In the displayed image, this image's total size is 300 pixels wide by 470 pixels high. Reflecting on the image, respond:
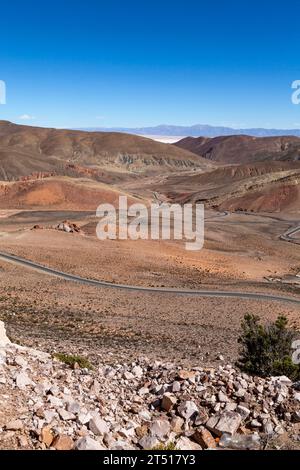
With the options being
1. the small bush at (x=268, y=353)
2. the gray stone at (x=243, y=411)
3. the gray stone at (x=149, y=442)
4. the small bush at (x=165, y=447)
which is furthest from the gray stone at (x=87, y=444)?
the small bush at (x=268, y=353)

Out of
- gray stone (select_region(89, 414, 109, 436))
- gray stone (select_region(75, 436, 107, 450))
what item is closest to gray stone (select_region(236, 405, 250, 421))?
gray stone (select_region(89, 414, 109, 436))

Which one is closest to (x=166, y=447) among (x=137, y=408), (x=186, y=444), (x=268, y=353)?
(x=186, y=444)

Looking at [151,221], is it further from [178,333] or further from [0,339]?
[0,339]

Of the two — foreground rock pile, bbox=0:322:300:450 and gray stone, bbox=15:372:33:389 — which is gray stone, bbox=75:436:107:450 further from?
gray stone, bbox=15:372:33:389

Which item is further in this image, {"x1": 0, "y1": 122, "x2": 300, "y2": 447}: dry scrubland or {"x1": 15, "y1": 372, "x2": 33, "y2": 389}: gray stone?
{"x1": 0, "y1": 122, "x2": 300, "y2": 447}: dry scrubland

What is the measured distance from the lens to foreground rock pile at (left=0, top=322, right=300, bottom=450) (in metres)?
9.61

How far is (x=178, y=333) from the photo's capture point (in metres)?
25.6

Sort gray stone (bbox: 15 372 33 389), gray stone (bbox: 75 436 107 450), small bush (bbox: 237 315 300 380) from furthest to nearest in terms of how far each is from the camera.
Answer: small bush (bbox: 237 315 300 380) → gray stone (bbox: 15 372 33 389) → gray stone (bbox: 75 436 107 450)

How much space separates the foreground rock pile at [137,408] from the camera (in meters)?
9.61

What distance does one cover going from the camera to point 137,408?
37.5 feet

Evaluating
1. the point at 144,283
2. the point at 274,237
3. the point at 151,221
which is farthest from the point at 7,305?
the point at 274,237

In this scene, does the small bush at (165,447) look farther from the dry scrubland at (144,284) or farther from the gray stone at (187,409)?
the dry scrubland at (144,284)
